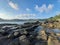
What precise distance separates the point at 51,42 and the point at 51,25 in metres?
18.2

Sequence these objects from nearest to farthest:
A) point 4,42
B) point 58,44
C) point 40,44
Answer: point 40,44, point 58,44, point 4,42

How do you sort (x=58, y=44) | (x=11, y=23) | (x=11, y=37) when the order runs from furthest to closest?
(x=11, y=23)
(x=11, y=37)
(x=58, y=44)

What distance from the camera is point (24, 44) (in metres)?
8.96

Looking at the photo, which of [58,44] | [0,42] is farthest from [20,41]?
[58,44]

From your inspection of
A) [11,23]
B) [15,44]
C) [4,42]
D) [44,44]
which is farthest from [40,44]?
[11,23]

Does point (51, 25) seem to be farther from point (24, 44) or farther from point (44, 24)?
point (24, 44)

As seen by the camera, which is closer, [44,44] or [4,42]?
[44,44]

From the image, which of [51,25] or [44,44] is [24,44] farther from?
[51,25]

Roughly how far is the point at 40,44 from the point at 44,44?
342mm

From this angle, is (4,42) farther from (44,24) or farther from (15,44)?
(44,24)

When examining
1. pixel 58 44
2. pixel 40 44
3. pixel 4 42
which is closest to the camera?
pixel 40 44

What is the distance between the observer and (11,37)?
36.4ft

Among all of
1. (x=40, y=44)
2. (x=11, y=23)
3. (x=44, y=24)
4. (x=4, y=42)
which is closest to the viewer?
(x=40, y=44)

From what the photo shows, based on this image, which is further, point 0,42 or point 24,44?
point 0,42
